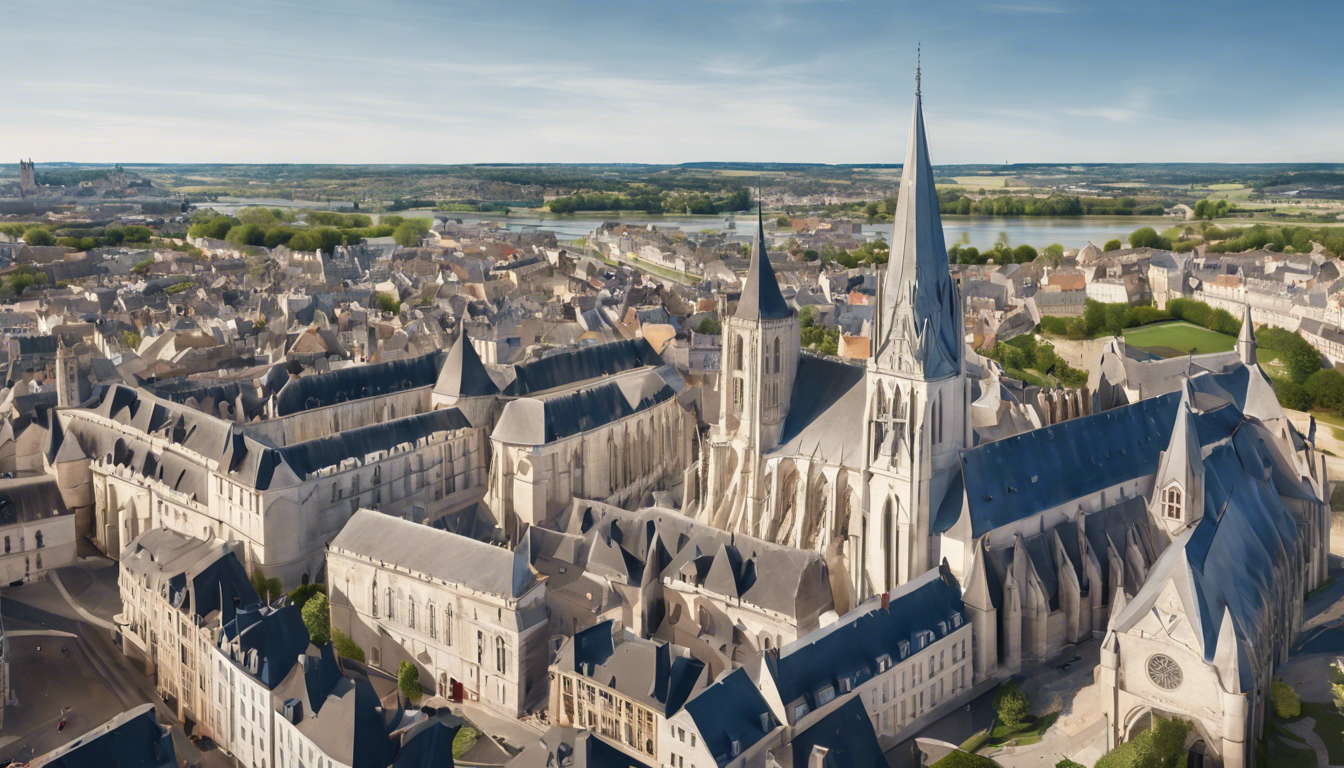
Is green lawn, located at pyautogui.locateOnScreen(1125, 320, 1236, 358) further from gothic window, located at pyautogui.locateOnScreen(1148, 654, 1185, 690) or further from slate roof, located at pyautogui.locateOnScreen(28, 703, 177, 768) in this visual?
slate roof, located at pyautogui.locateOnScreen(28, 703, 177, 768)

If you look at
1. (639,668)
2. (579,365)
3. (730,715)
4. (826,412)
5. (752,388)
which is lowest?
(730,715)

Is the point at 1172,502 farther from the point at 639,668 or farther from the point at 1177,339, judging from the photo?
the point at 1177,339

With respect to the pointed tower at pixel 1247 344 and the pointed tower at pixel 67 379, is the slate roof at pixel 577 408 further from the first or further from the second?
the pointed tower at pixel 1247 344

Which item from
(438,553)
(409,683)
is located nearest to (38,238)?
(438,553)

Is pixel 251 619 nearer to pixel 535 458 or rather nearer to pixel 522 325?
pixel 535 458

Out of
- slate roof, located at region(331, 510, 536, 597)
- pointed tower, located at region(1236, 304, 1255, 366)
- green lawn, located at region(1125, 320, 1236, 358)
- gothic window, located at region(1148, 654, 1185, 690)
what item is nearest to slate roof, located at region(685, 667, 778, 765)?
slate roof, located at region(331, 510, 536, 597)

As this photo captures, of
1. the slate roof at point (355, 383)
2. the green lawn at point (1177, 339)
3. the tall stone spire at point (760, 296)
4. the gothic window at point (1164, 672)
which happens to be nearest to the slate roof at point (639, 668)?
the gothic window at point (1164, 672)

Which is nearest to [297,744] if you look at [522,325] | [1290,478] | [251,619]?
[251,619]
